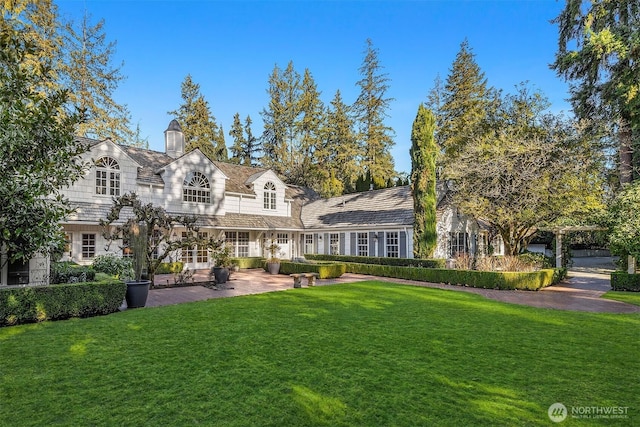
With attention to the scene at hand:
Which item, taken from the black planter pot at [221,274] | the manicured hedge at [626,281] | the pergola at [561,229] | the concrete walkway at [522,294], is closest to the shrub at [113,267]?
the concrete walkway at [522,294]

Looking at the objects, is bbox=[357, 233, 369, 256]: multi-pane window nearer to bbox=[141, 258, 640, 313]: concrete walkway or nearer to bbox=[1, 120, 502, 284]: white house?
bbox=[1, 120, 502, 284]: white house

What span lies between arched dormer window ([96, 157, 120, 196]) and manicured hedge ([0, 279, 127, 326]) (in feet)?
34.1

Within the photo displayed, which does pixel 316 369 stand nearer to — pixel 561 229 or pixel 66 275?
pixel 66 275

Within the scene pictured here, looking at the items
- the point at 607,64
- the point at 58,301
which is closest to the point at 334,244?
the point at 58,301

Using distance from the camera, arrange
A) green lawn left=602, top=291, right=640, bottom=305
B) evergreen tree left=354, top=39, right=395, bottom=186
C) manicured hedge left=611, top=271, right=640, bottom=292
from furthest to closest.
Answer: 1. evergreen tree left=354, top=39, right=395, bottom=186
2. manicured hedge left=611, top=271, right=640, bottom=292
3. green lawn left=602, top=291, right=640, bottom=305

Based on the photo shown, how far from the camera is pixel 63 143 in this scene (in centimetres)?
750

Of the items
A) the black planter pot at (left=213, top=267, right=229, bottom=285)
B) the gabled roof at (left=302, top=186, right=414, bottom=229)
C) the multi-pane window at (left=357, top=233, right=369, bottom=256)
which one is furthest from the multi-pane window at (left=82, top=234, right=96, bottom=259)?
the multi-pane window at (left=357, top=233, right=369, bottom=256)

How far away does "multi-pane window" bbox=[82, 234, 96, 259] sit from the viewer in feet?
54.5

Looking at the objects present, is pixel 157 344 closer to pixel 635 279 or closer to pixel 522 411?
pixel 522 411

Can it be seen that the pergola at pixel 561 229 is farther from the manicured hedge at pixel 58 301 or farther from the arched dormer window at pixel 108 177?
the arched dormer window at pixel 108 177

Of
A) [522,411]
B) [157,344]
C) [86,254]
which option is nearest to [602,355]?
[522,411]

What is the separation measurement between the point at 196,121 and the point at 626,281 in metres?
41.2

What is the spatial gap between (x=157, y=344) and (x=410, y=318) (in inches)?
220

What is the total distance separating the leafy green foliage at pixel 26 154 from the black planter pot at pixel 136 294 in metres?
2.38
